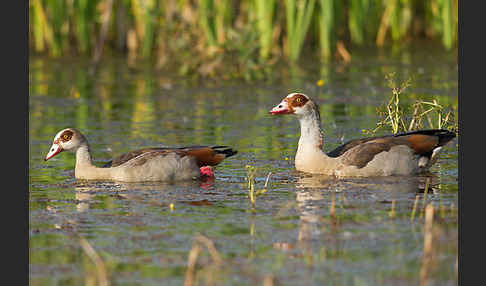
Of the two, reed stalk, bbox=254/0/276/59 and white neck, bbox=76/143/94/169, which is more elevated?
reed stalk, bbox=254/0/276/59

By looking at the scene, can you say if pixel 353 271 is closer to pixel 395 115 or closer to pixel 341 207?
pixel 341 207

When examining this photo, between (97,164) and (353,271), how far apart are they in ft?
19.5

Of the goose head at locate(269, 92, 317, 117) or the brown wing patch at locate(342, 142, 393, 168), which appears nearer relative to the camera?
the brown wing patch at locate(342, 142, 393, 168)

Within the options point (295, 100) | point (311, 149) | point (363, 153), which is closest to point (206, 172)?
point (311, 149)

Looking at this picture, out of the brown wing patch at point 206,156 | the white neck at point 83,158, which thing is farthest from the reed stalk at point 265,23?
the white neck at point 83,158

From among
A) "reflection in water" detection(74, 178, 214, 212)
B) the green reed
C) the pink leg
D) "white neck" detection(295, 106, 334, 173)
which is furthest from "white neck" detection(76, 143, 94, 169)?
the green reed

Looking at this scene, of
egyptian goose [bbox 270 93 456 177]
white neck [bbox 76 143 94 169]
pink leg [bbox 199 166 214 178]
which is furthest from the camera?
white neck [bbox 76 143 94 169]

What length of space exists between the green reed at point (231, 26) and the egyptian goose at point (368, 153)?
7.43m

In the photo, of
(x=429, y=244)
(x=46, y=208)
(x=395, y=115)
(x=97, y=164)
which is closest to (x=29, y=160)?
(x=97, y=164)

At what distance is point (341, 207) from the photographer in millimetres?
8953

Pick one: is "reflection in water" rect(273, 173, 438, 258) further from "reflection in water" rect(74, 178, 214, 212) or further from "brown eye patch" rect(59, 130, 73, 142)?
"brown eye patch" rect(59, 130, 73, 142)

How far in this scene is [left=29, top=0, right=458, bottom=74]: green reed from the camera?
19312 millimetres

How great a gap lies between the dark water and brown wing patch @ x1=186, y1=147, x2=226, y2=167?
10.5 inches

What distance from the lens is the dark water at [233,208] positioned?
6.92 m
